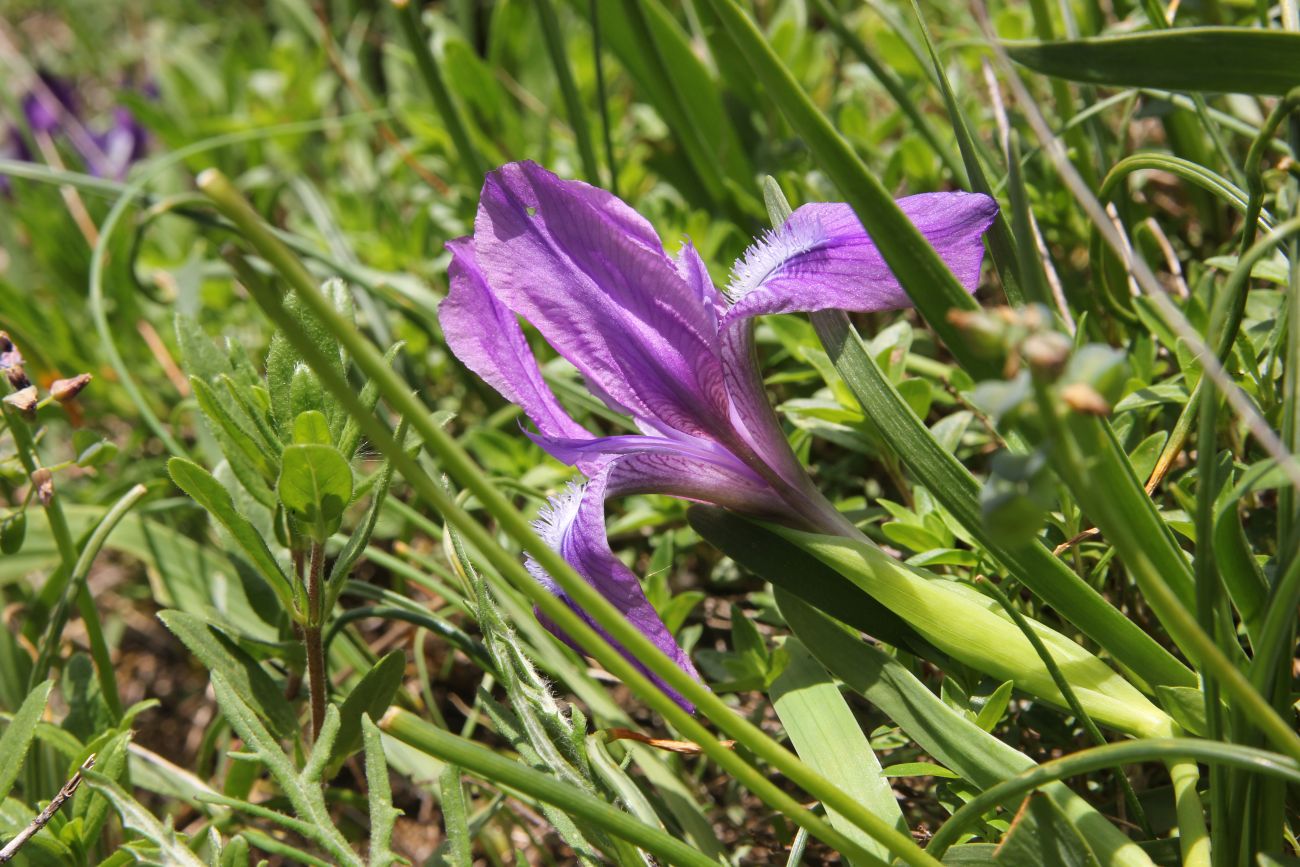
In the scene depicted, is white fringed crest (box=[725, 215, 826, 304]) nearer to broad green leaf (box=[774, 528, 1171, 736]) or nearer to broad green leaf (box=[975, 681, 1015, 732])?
broad green leaf (box=[774, 528, 1171, 736])

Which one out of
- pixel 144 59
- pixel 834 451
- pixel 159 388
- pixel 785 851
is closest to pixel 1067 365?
pixel 785 851

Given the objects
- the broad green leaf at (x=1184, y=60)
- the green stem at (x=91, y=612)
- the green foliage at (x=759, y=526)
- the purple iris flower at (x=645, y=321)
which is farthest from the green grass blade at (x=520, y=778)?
the broad green leaf at (x=1184, y=60)

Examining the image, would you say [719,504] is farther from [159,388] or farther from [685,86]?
[159,388]

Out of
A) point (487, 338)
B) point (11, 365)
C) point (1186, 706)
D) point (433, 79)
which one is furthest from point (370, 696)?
point (433, 79)

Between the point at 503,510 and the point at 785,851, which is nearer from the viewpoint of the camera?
the point at 503,510

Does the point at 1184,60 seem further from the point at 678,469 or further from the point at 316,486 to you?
the point at 316,486

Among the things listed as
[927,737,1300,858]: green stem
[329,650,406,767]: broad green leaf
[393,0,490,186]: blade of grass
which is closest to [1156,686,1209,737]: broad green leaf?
[927,737,1300,858]: green stem

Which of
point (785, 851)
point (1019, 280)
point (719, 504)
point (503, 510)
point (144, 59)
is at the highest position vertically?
point (144, 59)
